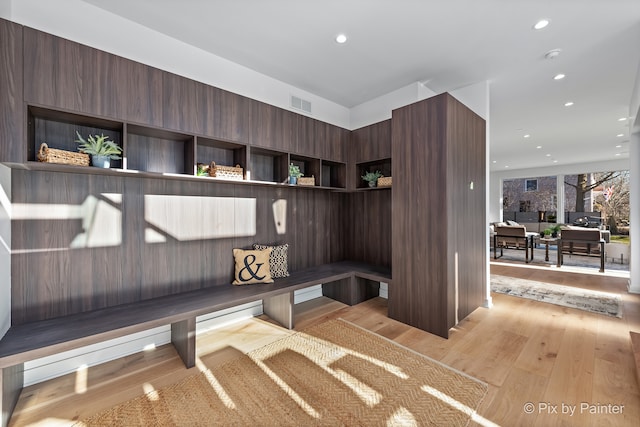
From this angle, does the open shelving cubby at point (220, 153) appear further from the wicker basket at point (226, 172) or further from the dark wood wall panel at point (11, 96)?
the dark wood wall panel at point (11, 96)

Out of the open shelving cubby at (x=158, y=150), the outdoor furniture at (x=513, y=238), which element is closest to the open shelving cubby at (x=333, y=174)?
the open shelving cubby at (x=158, y=150)

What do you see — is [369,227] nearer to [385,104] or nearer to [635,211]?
[385,104]

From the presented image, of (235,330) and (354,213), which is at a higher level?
(354,213)

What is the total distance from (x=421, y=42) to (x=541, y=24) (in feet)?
3.21

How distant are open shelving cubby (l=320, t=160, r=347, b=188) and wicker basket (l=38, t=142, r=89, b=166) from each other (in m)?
2.61

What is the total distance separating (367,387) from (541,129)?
20.5 feet

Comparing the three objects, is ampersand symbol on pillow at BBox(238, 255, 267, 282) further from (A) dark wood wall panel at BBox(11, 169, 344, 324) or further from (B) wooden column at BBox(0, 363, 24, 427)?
(B) wooden column at BBox(0, 363, 24, 427)

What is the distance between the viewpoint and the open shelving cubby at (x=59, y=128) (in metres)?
1.91

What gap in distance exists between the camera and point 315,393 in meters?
1.86

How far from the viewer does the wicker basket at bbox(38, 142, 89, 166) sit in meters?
1.81

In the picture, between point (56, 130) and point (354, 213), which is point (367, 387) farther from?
point (56, 130)

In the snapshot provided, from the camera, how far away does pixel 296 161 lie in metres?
3.60

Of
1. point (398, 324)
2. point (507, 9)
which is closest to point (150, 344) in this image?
point (398, 324)

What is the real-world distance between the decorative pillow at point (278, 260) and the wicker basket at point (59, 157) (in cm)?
170
